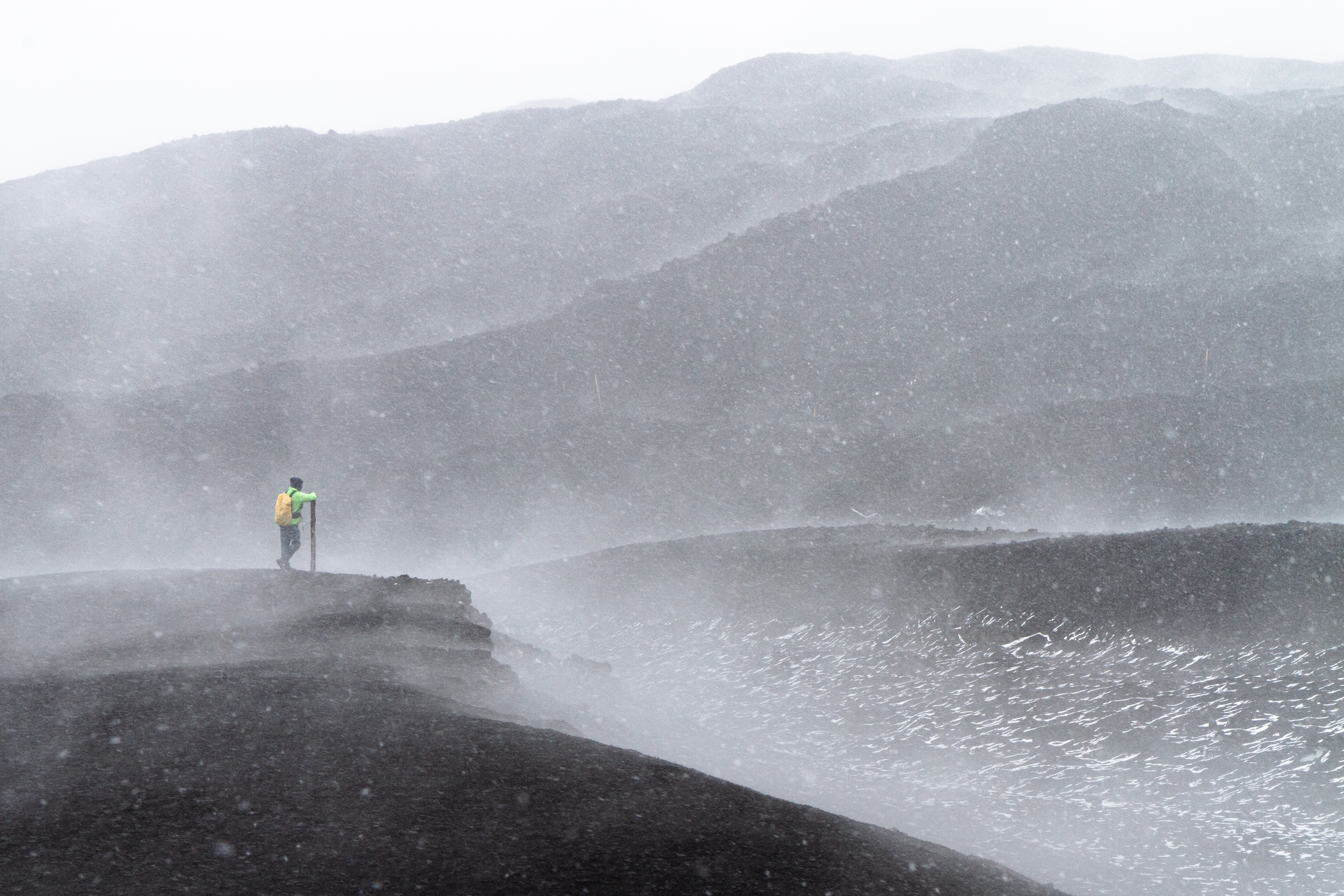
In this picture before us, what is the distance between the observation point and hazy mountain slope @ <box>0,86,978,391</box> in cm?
A: 3506

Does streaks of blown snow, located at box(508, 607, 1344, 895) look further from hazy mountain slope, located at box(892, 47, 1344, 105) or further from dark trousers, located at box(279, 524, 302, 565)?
hazy mountain slope, located at box(892, 47, 1344, 105)

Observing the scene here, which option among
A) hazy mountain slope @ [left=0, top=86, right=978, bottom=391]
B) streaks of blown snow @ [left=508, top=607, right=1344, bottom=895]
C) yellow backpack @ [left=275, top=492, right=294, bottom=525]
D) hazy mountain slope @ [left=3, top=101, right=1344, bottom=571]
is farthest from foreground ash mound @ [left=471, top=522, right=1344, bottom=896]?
hazy mountain slope @ [left=0, top=86, right=978, bottom=391]

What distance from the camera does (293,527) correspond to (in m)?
18.0

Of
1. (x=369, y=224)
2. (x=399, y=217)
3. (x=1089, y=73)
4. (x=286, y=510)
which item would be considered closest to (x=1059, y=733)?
(x=286, y=510)

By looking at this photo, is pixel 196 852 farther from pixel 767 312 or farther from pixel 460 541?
pixel 767 312

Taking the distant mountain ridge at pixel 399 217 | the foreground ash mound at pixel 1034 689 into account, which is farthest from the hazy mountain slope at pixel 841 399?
the foreground ash mound at pixel 1034 689

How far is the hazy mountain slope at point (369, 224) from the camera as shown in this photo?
35.1 m

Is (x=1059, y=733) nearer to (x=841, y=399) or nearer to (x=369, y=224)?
(x=841, y=399)

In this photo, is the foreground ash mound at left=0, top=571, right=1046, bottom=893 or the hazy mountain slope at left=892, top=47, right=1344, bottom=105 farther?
the hazy mountain slope at left=892, top=47, right=1344, bottom=105

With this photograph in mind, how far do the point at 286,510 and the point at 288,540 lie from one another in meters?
0.77

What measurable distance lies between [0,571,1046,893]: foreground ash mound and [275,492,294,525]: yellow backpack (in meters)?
4.92

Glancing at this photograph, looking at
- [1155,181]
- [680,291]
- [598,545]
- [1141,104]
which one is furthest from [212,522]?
[1141,104]

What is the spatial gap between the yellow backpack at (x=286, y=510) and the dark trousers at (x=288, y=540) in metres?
0.23

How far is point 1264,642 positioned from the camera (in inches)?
594
